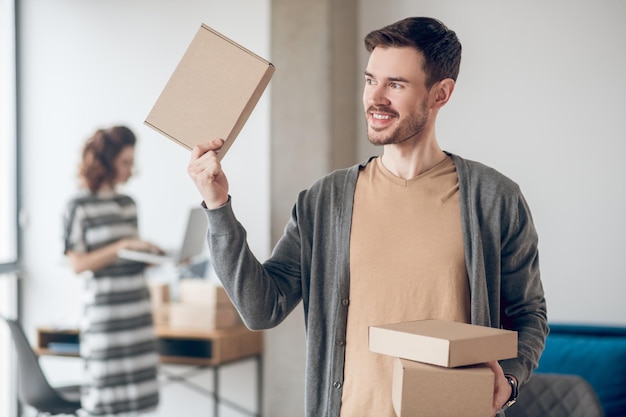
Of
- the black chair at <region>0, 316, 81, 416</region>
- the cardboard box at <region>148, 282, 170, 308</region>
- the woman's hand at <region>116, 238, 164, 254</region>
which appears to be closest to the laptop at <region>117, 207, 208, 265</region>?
the woman's hand at <region>116, 238, 164, 254</region>

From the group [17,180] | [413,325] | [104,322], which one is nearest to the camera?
[413,325]

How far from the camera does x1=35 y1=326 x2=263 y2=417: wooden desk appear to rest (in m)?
3.91

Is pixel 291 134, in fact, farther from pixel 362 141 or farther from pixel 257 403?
pixel 257 403

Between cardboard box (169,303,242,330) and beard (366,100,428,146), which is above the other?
beard (366,100,428,146)

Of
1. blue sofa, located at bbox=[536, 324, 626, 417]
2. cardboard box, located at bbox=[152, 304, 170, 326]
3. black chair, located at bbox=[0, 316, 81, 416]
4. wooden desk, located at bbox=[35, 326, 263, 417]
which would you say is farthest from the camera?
cardboard box, located at bbox=[152, 304, 170, 326]

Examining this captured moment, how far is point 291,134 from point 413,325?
2.51 meters

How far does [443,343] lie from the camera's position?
1.35m

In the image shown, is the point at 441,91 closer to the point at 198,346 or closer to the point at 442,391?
the point at 442,391

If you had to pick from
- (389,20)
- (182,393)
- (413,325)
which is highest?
(389,20)

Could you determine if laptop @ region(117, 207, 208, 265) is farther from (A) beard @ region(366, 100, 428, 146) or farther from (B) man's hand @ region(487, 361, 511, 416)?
(B) man's hand @ region(487, 361, 511, 416)

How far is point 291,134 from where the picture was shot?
3908 millimetres

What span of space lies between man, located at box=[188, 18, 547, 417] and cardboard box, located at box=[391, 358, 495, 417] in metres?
0.17

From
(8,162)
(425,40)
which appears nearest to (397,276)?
(425,40)

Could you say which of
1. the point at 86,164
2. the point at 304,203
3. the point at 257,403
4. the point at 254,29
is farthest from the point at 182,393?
the point at 304,203
